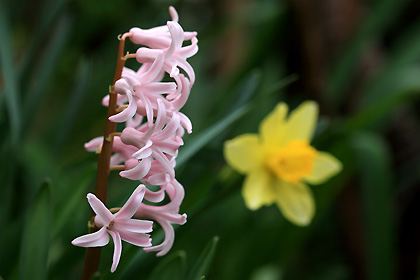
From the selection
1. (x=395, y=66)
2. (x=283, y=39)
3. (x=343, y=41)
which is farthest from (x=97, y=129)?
(x=395, y=66)

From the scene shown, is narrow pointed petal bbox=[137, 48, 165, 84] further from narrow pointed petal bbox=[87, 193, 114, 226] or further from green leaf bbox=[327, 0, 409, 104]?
green leaf bbox=[327, 0, 409, 104]

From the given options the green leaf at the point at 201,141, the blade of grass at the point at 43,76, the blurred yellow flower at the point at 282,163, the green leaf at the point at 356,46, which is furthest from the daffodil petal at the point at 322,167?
the green leaf at the point at 356,46

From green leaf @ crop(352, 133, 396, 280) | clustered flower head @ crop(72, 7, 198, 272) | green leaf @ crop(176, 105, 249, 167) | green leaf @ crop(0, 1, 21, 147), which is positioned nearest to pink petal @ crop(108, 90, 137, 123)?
clustered flower head @ crop(72, 7, 198, 272)

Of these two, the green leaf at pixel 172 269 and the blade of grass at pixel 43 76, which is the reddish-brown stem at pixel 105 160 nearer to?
the green leaf at pixel 172 269

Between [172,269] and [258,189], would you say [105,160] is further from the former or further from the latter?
[258,189]

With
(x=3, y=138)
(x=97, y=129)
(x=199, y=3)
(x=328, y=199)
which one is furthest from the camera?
(x=199, y=3)

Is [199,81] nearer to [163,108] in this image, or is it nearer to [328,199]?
[328,199]
